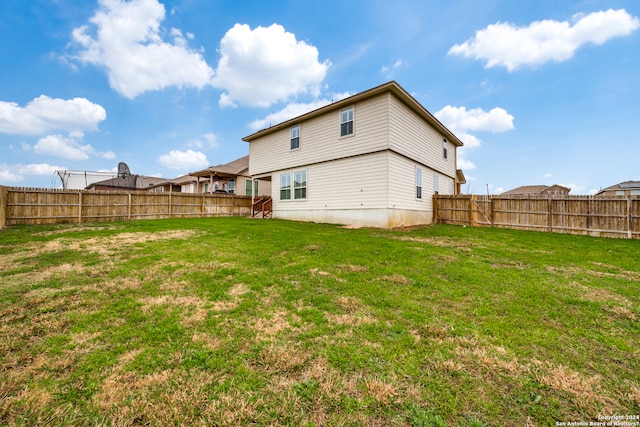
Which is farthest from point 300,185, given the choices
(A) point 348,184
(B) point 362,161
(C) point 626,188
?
(C) point 626,188

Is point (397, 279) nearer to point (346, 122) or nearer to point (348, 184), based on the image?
point (348, 184)

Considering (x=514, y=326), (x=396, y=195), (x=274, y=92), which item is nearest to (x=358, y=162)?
(x=396, y=195)

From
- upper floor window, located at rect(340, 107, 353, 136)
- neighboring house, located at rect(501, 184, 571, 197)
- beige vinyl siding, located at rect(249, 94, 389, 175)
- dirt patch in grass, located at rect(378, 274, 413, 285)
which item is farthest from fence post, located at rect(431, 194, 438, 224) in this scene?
neighboring house, located at rect(501, 184, 571, 197)

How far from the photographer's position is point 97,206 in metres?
12.6

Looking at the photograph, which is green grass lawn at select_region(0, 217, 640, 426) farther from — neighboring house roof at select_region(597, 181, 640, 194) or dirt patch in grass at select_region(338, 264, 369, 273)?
neighboring house roof at select_region(597, 181, 640, 194)

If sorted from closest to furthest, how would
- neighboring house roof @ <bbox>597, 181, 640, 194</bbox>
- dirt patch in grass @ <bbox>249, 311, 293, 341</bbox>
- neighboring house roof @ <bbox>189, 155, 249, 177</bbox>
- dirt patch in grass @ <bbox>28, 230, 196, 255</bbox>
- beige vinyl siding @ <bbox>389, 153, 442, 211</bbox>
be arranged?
1. dirt patch in grass @ <bbox>249, 311, 293, 341</bbox>
2. dirt patch in grass @ <bbox>28, 230, 196, 255</bbox>
3. beige vinyl siding @ <bbox>389, 153, 442, 211</bbox>
4. neighboring house roof @ <bbox>189, 155, 249, 177</bbox>
5. neighboring house roof @ <bbox>597, 181, 640, 194</bbox>

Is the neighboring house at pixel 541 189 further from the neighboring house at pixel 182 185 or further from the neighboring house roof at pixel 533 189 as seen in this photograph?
the neighboring house at pixel 182 185

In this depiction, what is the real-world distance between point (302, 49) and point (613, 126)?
833 inches

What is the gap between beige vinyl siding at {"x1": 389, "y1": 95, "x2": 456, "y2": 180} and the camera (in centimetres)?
1153

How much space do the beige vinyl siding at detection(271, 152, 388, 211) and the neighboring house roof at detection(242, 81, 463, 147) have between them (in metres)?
2.70

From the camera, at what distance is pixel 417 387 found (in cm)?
194

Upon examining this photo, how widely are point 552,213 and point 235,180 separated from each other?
21.8 m

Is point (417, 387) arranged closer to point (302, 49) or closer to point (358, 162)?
point (358, 162)

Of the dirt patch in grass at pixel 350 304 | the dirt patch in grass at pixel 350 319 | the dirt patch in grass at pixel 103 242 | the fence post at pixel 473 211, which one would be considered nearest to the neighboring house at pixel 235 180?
the dirt patch in grass at pixel 103 242
